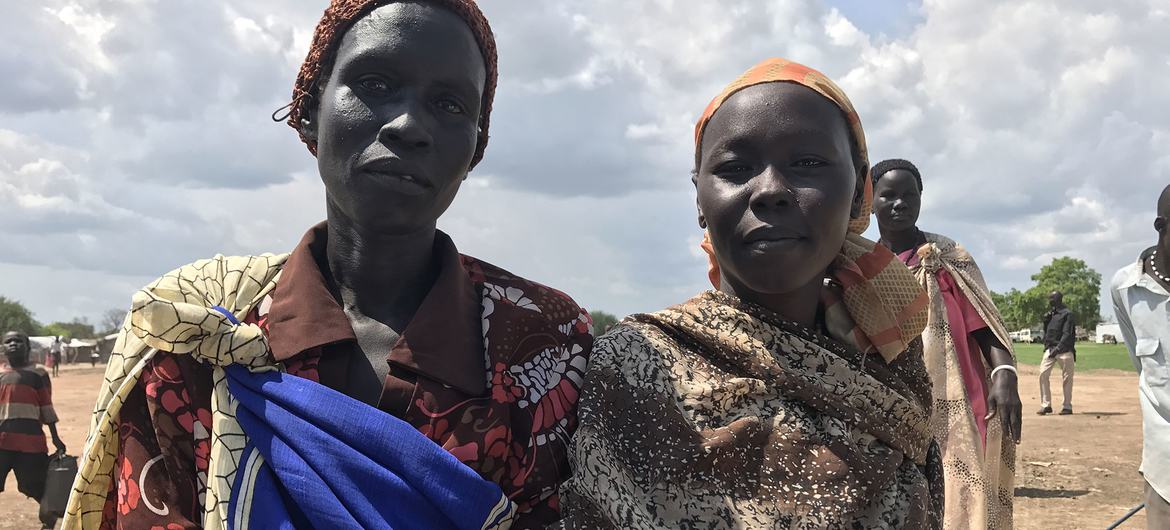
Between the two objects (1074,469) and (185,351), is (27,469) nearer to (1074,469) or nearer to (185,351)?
(185,351)

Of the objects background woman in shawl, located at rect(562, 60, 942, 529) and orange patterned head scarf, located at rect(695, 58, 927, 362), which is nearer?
background woman in shawl, located at rect(562, 60, 942, 529)

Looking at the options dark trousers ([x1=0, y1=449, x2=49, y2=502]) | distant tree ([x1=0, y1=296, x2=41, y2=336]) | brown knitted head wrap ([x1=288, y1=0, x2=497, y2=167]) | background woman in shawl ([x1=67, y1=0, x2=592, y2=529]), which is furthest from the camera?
distant tree ([x1=0, y1=296, x2=41, y2=336])

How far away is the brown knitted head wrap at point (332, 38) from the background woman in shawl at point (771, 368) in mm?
660

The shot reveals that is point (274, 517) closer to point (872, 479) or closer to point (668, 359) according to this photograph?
point (668, 359)

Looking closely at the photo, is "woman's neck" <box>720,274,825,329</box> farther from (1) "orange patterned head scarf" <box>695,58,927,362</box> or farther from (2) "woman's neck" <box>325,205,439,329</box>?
(2) "woman's neck" <box>325,205,439,329</box>

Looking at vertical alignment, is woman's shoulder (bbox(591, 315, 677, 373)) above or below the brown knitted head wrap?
below

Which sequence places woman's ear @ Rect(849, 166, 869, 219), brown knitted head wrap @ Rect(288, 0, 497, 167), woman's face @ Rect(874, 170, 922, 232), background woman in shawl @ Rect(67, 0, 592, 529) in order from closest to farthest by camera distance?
background woman in shawl @ Rect(67, 0, 592, 529) < brown knitted head wrap @ Rect(288, 0, 497, 167) < woman's ear @ Rect(849, 166, 869, 219) < woman's face @ Rect(874, 170, 922, 232)

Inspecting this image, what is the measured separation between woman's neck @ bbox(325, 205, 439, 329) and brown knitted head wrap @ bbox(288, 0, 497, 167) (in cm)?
23

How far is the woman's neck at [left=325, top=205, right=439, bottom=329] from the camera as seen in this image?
1978mm

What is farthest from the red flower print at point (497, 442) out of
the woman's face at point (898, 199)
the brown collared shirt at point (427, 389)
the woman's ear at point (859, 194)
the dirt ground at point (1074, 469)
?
the dirt ground at point (1074, 469)

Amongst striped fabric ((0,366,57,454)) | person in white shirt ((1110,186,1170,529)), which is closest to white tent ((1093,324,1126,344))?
person in white shirt ((1110,186,1170,529))

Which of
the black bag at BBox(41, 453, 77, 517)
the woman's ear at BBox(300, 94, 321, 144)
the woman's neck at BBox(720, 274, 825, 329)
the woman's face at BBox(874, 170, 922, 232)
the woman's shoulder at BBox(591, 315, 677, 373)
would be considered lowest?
the black bag at BBox(41, 453, 77, 517)

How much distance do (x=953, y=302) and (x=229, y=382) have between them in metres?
4.50

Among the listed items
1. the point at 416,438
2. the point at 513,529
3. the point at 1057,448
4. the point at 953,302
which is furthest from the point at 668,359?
the point at 1057,448
